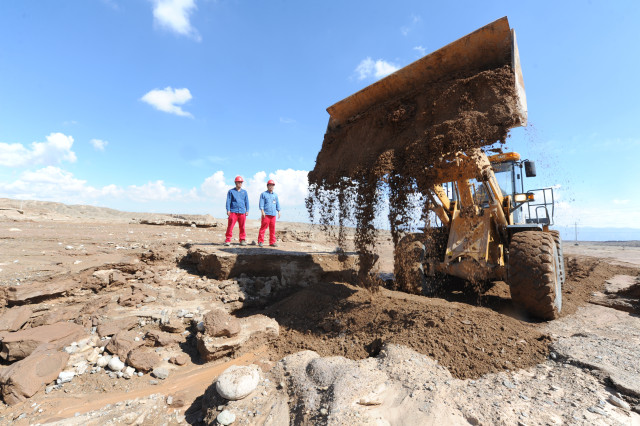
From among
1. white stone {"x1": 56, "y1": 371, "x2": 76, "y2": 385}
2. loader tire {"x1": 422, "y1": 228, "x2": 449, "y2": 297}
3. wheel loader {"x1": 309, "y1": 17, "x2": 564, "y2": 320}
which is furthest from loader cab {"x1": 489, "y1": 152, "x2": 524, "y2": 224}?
white stone {"x1": 56, "y1": 371, "x2": 76, "y2": 385}

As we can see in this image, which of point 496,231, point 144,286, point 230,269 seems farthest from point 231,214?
point 496,231

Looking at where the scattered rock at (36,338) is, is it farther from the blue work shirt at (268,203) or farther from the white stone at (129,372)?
the blue work shirt at (268,203)

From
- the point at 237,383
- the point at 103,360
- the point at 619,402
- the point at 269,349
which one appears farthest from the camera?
the point at 269,349

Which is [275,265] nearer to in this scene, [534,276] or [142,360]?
[142,360]

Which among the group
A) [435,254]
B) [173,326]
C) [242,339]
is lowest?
[242,339]

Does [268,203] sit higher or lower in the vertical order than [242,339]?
higher

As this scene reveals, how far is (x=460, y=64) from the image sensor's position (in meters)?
3.97

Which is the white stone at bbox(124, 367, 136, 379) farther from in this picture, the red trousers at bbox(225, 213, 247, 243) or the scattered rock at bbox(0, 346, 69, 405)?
the red trousers at bbox(225, 213, 247, 243)

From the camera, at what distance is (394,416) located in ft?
7.29

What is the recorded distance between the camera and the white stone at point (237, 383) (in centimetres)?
261

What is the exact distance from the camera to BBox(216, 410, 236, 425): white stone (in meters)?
2.43

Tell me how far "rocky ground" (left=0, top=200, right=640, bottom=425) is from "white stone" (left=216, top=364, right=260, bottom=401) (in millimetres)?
11

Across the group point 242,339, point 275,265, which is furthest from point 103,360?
point 275,265

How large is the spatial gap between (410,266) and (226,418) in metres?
3.99
